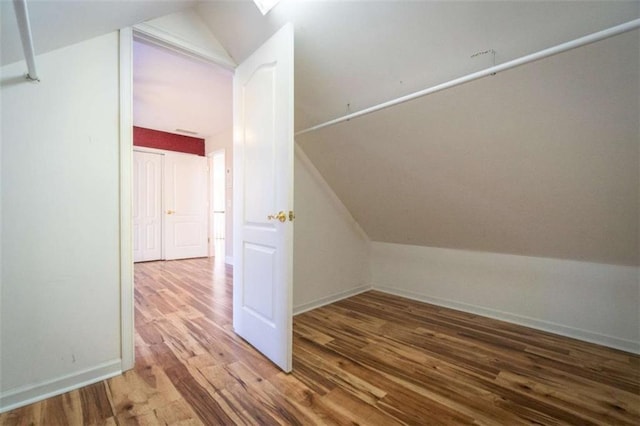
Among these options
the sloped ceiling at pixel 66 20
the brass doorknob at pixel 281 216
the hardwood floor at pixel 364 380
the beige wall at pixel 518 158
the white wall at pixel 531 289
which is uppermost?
the sloped ceiling at pixel 66 20

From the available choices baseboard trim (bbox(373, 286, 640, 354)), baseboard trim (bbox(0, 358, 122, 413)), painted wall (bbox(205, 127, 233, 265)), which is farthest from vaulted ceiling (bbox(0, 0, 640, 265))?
painted wall (bbox(205, 127, 233, 265))

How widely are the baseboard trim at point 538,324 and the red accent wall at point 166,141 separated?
5.13 metres

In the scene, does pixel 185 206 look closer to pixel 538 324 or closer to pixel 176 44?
pixel 176 44

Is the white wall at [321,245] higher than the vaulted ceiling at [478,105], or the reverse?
the vaulted ceiling at [478,105]

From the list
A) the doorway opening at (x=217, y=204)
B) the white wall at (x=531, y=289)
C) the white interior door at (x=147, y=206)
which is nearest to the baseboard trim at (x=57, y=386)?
the white wall at (x=531, y=289)

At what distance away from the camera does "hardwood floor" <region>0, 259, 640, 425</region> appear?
1354mm

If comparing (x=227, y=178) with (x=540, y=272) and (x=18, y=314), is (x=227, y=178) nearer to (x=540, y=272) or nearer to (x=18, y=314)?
(x=18, y=314)

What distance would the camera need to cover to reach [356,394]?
4.97 feet

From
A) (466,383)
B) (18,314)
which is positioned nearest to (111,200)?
(18,314)

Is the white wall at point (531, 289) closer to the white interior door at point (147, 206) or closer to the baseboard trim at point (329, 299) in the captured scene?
the baseboard trim at point (329, 299)

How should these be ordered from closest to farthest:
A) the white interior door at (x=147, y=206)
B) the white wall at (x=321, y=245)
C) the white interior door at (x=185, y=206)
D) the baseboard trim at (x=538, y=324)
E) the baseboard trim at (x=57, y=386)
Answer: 1. the baseboard trim at (x=57, y=386)
2. the baseboard trim at (x=538, y=324)
3. the white wall at (x=321, y=245)
4. the white interior door at (x=147, y=206)
5. the white interior door at (x=185, y=206)

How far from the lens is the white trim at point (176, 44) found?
1.80 m

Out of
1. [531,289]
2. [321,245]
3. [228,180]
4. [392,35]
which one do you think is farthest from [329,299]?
[228,180]

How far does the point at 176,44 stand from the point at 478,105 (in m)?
2.11
